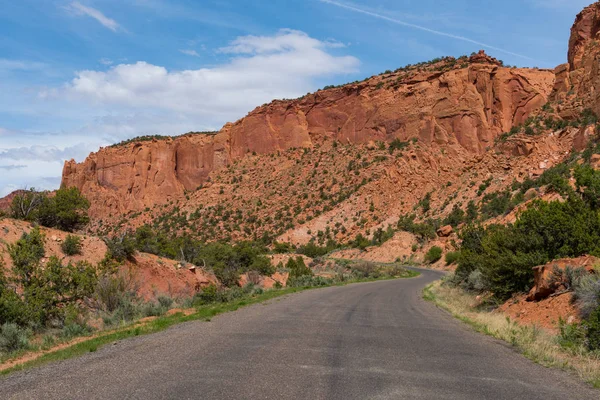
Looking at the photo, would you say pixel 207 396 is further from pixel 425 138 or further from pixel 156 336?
pixel 425 138

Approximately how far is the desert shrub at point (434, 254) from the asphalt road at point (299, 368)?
43541 mm

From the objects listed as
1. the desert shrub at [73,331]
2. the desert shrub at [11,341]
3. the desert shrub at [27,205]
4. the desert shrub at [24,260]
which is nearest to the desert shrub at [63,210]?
the desert shrub at [27,205]

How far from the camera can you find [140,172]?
9369 centimetres

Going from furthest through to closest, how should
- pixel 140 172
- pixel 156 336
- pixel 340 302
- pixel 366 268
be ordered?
Result: pixel 140 172 < pixel 366 268 < pixel 340 302 < pixel 156 336

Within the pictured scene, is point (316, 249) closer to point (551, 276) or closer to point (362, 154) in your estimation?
point (362, 154)

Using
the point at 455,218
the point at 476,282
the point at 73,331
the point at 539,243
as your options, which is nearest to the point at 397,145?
Answer: the point at 455,218

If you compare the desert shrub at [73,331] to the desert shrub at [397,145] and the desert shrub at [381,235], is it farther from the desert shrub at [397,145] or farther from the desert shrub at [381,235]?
the desert shrub at [397,145]

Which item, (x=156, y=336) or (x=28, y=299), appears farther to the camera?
(x=28, y=299)

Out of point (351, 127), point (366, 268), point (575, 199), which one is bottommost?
point (366, 268)

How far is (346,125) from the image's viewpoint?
8338 centimetres

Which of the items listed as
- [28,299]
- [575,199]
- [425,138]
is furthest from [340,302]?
[425,138]

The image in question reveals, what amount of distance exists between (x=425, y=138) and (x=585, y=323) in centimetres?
6550

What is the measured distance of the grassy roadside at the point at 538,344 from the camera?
26.7ft

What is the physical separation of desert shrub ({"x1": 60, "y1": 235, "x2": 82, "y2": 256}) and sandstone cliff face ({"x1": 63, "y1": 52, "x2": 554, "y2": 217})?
56878 millimetres
